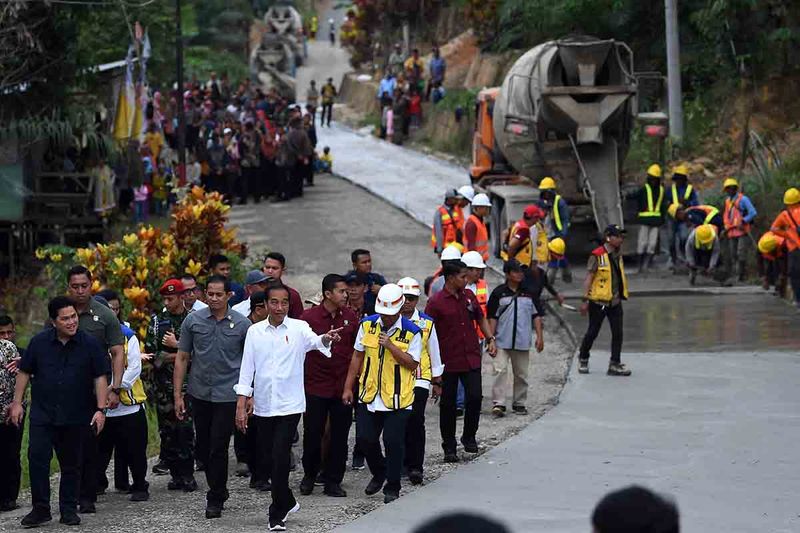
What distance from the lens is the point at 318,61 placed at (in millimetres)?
62906

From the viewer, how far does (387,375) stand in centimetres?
1135

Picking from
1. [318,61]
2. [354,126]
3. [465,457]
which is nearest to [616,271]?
[465,457]

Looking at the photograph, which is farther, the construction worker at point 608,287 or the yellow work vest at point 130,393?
the construction worker at point 608,287

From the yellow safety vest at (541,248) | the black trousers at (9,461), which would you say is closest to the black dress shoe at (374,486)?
the black trousers at (9,461)

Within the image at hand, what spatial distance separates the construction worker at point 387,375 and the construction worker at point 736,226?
11.0 m

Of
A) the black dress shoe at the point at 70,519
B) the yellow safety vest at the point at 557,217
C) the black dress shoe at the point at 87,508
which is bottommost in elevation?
the black dress shoe at the point at 87,508

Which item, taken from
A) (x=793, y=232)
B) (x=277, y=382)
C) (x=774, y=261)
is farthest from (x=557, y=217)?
(x=277, y=382)

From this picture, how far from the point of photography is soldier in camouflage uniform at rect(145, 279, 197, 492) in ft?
39.7

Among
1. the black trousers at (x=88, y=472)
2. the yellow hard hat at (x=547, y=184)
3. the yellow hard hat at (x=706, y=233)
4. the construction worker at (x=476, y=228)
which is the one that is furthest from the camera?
the yellow hard hat at (x=547, y=184)

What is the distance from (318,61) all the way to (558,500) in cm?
5276

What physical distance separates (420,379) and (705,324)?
7983 millimetres

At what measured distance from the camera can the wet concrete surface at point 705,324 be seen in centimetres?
1764

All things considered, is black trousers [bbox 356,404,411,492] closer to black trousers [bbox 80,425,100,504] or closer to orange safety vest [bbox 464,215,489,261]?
black trousers [bbox 80,425,100,504]

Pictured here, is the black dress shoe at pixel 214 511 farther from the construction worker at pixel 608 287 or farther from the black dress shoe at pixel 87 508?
the construction worker at pixel 608 287
